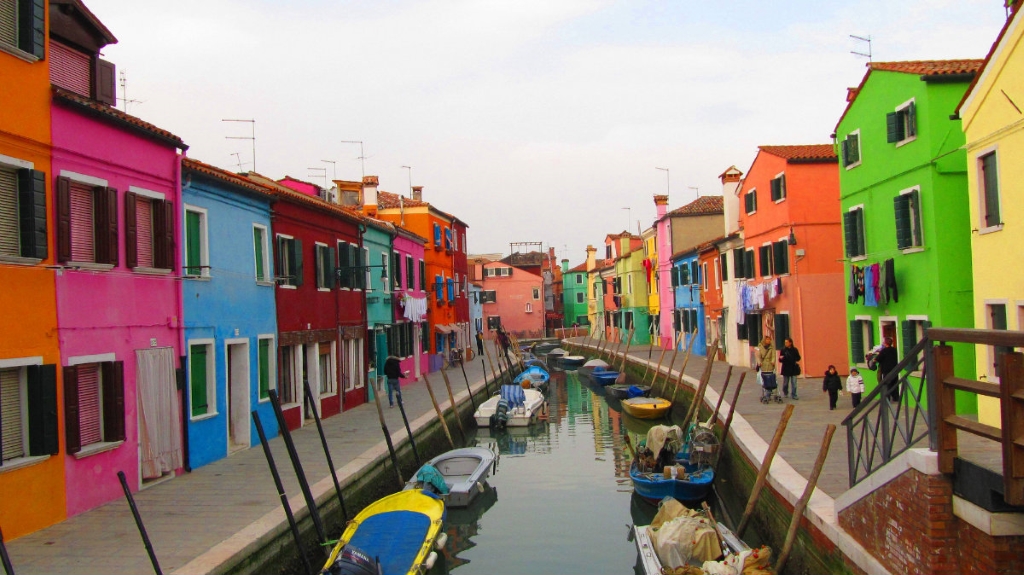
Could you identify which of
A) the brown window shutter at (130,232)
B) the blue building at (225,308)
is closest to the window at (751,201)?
the blue building at (225,308)

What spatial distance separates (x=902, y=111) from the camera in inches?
677

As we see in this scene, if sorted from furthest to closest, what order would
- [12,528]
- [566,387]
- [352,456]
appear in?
[566,387]
[352,456]
[12,528]

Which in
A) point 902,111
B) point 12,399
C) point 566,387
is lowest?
point 566,387

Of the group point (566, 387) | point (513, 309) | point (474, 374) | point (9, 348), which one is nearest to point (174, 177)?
point (9, 348)

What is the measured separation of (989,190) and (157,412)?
14.2 m

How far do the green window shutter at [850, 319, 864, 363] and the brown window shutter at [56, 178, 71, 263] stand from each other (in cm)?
1738

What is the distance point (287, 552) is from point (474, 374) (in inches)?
1027

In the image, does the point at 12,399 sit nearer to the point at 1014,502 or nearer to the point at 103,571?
the point at 103,571

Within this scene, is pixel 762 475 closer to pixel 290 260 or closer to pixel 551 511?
pixel 551 511

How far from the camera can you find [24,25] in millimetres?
10109

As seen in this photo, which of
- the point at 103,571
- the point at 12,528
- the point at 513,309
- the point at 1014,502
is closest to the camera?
the point at 1014,502

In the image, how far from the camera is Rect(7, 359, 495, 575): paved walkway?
342 inches

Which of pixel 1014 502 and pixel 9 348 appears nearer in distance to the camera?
pixel 1014 502

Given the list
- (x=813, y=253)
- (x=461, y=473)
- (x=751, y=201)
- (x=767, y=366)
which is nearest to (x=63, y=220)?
(x=461, y=473)
